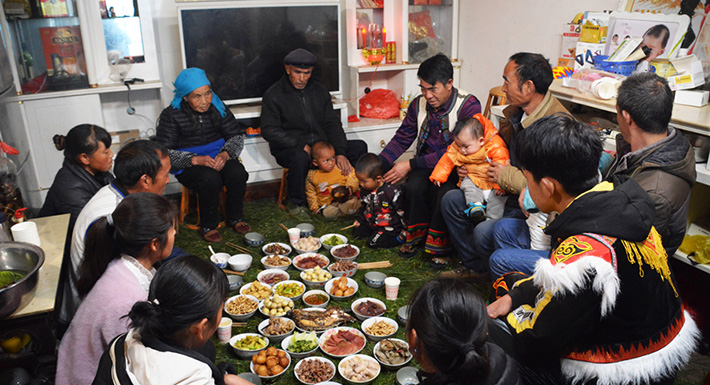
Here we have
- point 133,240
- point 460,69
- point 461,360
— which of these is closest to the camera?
point 461,360

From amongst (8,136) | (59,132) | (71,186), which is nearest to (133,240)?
(71,186)

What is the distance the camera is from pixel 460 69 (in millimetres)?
5738

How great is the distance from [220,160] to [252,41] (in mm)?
1295

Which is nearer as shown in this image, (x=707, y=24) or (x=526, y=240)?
(x=526, y=240)

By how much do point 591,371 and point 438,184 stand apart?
196 cm

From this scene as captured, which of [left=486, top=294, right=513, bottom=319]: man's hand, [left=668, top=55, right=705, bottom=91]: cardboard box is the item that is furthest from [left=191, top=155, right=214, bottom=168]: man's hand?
[left=668, top=55, right=705, bottom=91]: cardboard box

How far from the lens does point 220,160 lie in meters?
4.28

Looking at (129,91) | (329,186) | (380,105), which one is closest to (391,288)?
(329,186)

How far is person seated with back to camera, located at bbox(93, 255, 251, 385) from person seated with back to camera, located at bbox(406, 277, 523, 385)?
645 mm

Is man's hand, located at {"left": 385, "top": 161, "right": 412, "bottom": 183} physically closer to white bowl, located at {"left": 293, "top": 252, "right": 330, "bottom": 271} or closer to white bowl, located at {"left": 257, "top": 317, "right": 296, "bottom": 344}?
white bowl, located at {"left": 293, "top": 252, "right": 330, "bottom": 271}

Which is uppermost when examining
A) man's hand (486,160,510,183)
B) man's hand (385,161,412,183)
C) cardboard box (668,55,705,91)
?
cardboard box (668,55,705,91)

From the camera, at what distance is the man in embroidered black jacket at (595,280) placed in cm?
166

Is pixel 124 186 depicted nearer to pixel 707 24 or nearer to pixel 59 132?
pixel 59 132

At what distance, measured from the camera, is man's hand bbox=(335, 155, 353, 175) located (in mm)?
4535
